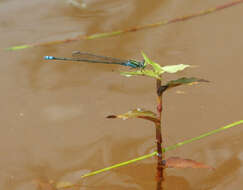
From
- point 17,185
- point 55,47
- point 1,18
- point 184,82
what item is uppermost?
point 1,18

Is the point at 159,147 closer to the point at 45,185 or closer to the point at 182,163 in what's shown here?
the point at 182,163

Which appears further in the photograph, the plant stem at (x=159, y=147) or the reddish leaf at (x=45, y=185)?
the reddish leaf at (x=45, y=185)

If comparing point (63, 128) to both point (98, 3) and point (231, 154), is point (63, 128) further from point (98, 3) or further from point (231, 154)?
point (98, 3)

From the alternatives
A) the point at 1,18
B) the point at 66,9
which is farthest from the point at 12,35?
the point at 66,9

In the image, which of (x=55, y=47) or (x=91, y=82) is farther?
(x=55, y=47)

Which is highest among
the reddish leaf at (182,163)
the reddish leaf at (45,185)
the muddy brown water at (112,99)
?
the muddy brown water at (112,99)

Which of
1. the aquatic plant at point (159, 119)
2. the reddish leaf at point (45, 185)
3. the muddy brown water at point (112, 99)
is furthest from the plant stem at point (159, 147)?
the reddish leaf at point (45, 185)

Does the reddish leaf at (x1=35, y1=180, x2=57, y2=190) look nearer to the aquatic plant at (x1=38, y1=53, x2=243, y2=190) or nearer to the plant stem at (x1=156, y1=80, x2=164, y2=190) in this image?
the aquatic plant at (x1=38, y1=53, x2=243, y2=190)

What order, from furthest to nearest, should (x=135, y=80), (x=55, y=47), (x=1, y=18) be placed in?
(x=1, y=18) < (x=55, y=47) < (x=135, y=80)

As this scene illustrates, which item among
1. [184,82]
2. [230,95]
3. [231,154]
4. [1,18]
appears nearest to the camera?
[184,82]

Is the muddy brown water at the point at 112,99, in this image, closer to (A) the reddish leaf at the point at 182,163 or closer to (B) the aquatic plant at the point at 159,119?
(B) the aquatic plant at the point at 159,119
